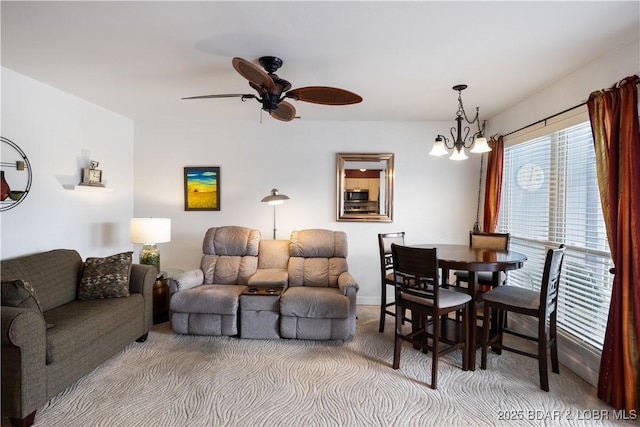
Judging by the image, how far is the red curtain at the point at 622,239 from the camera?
1951 millimetres

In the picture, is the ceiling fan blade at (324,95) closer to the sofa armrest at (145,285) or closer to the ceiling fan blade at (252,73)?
the ceiling fan blade at (252,73)

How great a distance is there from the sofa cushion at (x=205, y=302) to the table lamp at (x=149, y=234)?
0.69 m

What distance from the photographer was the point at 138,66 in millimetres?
2547

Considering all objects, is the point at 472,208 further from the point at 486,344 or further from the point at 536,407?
the point at 536,407

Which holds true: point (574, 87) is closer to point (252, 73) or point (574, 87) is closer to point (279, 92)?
point (279, 92)

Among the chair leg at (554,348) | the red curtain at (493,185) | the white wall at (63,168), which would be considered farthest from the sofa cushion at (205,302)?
the red curtain at (493,185)

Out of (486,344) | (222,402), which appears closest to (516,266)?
(486,344)

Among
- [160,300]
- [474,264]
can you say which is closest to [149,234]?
[160,300]

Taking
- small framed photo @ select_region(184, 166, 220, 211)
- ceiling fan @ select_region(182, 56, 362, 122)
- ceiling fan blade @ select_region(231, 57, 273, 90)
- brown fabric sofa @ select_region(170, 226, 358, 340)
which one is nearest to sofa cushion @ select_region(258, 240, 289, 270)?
brown fabric sofa @ select_region(170, 226, 358, 340)

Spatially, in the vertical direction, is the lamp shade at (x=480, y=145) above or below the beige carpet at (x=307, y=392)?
above

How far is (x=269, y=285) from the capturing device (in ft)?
10.5

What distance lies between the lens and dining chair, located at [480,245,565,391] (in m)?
2.23

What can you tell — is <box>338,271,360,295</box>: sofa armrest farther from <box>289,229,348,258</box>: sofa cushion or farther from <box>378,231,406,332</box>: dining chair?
<box>289,229,348,258</box>: sofa cushion

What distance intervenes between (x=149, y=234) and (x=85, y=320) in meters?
1.27
